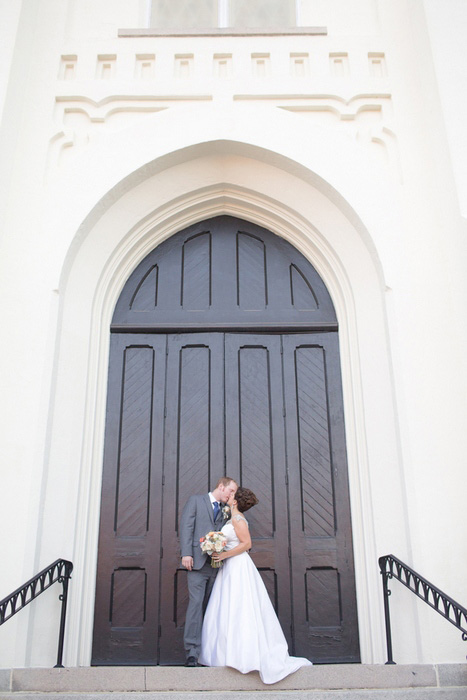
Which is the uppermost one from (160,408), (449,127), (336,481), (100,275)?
(449,127)

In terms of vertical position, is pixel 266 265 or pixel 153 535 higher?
pixel 266 265

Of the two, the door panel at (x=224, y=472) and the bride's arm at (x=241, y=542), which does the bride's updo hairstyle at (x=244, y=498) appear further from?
the door panel at (x=224, y=472)

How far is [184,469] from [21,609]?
1951 mm

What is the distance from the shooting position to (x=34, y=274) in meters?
6.01

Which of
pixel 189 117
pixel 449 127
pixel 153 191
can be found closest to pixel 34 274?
pixel 153 191

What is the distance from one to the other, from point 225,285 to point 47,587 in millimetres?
3513

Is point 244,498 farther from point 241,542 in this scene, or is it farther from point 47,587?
point 47,587

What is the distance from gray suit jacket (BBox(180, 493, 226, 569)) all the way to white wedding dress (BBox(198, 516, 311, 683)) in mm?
147

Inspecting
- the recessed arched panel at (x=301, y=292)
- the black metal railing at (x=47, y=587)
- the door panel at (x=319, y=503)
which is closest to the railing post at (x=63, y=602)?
the black metal railing at (x=47, y=587)

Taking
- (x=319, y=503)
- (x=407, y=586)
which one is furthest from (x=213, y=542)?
(x=407, y=586)

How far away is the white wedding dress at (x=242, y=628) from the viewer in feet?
15.2

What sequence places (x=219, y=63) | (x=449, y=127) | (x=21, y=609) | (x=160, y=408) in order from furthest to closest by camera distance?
(x=219, y=63)
(x=160, y=408)
(x=449, y=127)
(x=21, y=609)

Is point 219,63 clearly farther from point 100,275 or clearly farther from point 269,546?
point 269,546

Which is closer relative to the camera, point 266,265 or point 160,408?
point 160,408
